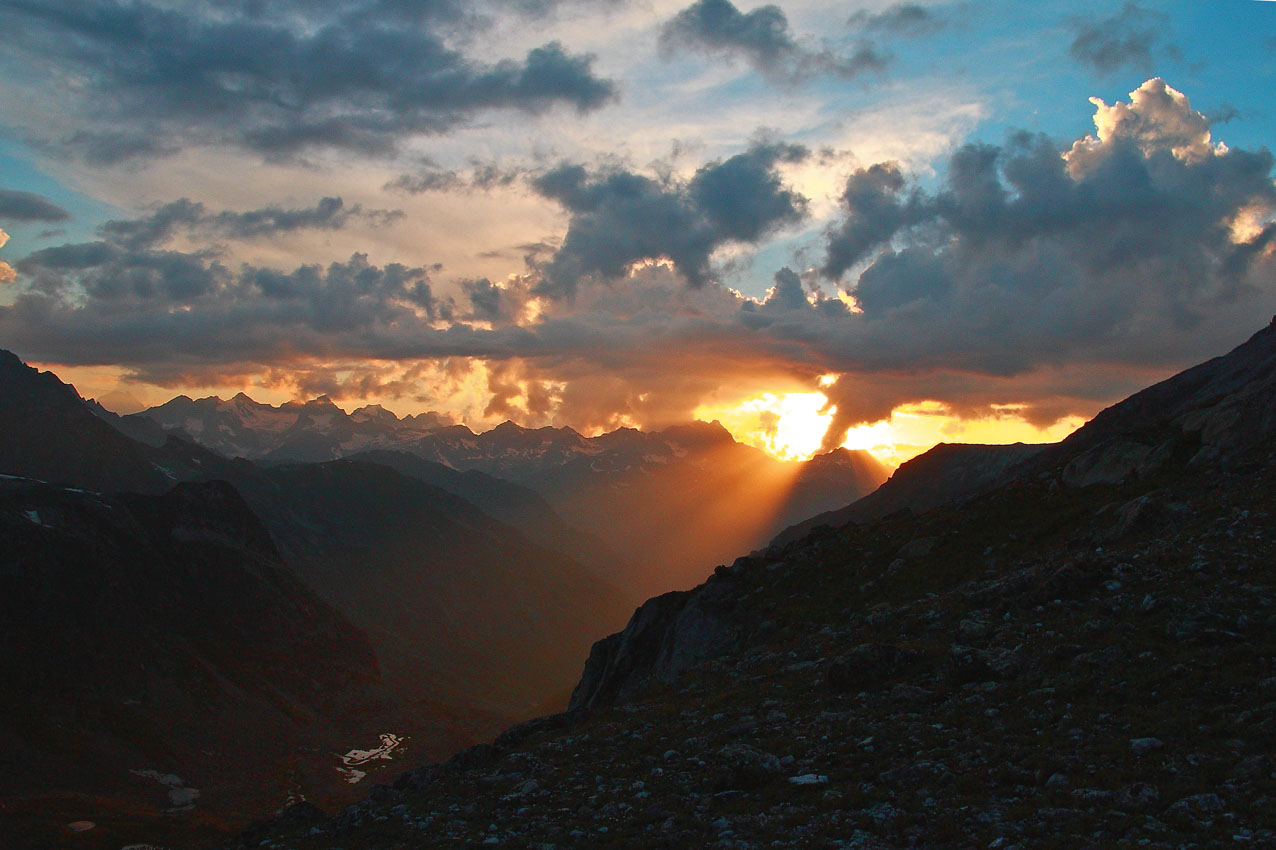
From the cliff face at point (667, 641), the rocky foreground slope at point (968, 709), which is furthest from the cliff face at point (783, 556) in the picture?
the rocky foreground slope at point (968, 709)

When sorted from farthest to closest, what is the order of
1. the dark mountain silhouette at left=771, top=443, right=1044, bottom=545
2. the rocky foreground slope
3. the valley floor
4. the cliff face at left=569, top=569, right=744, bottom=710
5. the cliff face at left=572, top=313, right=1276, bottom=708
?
the dark mountain silhouette at left=771, top=443, right=1044, bottom=545 < the cliff face at left=569, top=569, right=744, bottom=710 < the cliff face at left=572, top=313, right=1276, bottom=708 < the rocky foreground slope < the valley floor

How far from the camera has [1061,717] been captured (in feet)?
62.7

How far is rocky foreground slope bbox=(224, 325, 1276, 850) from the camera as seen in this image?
15.7 metres

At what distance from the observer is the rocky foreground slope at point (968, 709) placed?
1566cm

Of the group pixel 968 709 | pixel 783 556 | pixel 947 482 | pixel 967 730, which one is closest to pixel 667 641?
pixel 783 556

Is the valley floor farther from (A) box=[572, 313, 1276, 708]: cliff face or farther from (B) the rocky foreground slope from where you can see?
(A) box=[572, 313, 1276, 708]: cliff face

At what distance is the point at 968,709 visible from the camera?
69.2ft

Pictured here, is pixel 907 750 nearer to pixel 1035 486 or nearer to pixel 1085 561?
pixel 1085 561

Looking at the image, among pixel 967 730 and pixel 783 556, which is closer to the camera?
pixel 967 730

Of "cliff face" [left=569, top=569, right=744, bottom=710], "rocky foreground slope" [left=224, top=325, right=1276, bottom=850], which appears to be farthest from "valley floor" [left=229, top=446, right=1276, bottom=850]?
"cliff face" [left=569, top=569, right=744, bottom=710]

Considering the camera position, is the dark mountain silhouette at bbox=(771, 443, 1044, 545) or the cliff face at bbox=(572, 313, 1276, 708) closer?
the cliff face at bbox=(572, 313, 1276, 708)

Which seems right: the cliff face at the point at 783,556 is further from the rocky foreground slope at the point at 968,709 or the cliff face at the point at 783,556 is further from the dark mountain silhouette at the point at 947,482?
the dark mountain silhouette at the point at 947,482

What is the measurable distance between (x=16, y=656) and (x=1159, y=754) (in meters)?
236

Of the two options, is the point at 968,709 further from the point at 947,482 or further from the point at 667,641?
the point at 947,482
